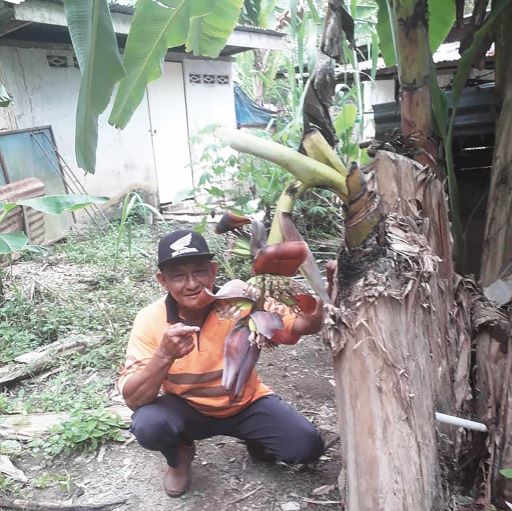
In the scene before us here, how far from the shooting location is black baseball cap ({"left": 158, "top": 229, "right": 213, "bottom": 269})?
1.82m

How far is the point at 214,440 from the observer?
2.47m

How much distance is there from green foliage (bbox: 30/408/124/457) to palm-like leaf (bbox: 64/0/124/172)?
1.43m

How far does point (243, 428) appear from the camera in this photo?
2053 millimetres

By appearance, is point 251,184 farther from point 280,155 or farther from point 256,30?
point 280,155

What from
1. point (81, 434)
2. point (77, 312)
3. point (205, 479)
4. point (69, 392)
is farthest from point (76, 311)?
point (205, 479)

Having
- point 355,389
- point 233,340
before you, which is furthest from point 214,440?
point 233,340

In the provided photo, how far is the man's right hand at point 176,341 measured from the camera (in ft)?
5.29

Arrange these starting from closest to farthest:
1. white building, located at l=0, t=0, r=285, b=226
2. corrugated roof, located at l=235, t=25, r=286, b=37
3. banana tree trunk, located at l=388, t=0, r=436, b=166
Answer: banana tree trunk, located at l=388, t=0, r=436, b=166 → white building, located at l=0, t=0, r=285, b=226 → corrugated roof, located at l=235, t=25, r=286, b=37

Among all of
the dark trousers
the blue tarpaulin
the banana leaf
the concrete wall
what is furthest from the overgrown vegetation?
the blue tarpaulin

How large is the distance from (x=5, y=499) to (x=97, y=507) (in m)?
0.39

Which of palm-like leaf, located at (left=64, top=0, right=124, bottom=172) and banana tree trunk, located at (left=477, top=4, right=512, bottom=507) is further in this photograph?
banana tree trunk, located at (left=477, top=4, right=512, bottom=507)

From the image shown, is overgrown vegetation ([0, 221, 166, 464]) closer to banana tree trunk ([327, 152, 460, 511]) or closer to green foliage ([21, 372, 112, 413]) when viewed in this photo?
green foliage ([21, 372, 112, 413])

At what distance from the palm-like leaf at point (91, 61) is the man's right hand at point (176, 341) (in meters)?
0.55

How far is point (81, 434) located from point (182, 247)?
3.73 ft
